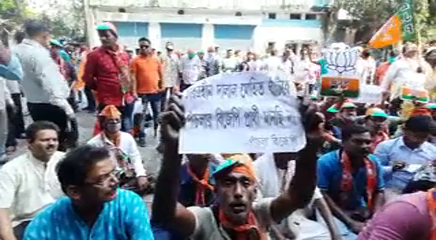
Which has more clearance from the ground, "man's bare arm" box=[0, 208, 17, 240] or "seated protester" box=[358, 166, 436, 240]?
"seated protester" box=[358, 166, 436, 240]

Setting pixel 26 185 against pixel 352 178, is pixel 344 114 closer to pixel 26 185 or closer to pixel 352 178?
pixel 352 178

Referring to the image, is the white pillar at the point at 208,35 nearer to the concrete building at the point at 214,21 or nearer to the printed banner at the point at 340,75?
the concrete building at the point at 214,21

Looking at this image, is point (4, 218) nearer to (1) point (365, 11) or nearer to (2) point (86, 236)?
(2) point (86, 236)

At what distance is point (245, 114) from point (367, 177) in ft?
7.53

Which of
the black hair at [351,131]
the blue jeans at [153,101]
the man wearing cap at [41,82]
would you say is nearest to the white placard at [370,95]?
the black hair at [351,131]

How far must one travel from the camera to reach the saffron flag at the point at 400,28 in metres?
9.13

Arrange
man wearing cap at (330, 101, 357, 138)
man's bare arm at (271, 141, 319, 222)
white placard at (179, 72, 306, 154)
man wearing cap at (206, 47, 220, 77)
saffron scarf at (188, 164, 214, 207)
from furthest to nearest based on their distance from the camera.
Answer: man wearing cap at (206, 47, 220, 77) < man wearing cap at (330, 101, 357, 138) < saffron scarf at (188, 164, 214, 207) < man's bare arm at (271, 141, 319, 222) < white placard at (179, 72, 306, 154)

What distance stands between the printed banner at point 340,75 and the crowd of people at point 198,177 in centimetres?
30

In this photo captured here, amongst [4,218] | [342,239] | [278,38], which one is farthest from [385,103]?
[278,38]

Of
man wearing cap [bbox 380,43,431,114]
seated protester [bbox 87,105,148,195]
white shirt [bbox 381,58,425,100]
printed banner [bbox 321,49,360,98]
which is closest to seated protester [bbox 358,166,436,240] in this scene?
printed banner [bbox 321,49,360,98]

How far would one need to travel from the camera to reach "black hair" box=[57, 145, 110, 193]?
3156mm

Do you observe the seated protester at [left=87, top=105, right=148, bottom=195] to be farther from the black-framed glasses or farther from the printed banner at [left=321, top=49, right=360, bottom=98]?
the black-framed glasses

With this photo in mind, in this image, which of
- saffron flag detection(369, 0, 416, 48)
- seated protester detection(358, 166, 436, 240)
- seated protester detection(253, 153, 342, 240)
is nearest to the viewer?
seated protester detection(358, 166, 436, 240)

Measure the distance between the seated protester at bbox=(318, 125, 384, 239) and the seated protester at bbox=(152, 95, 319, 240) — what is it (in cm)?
176
